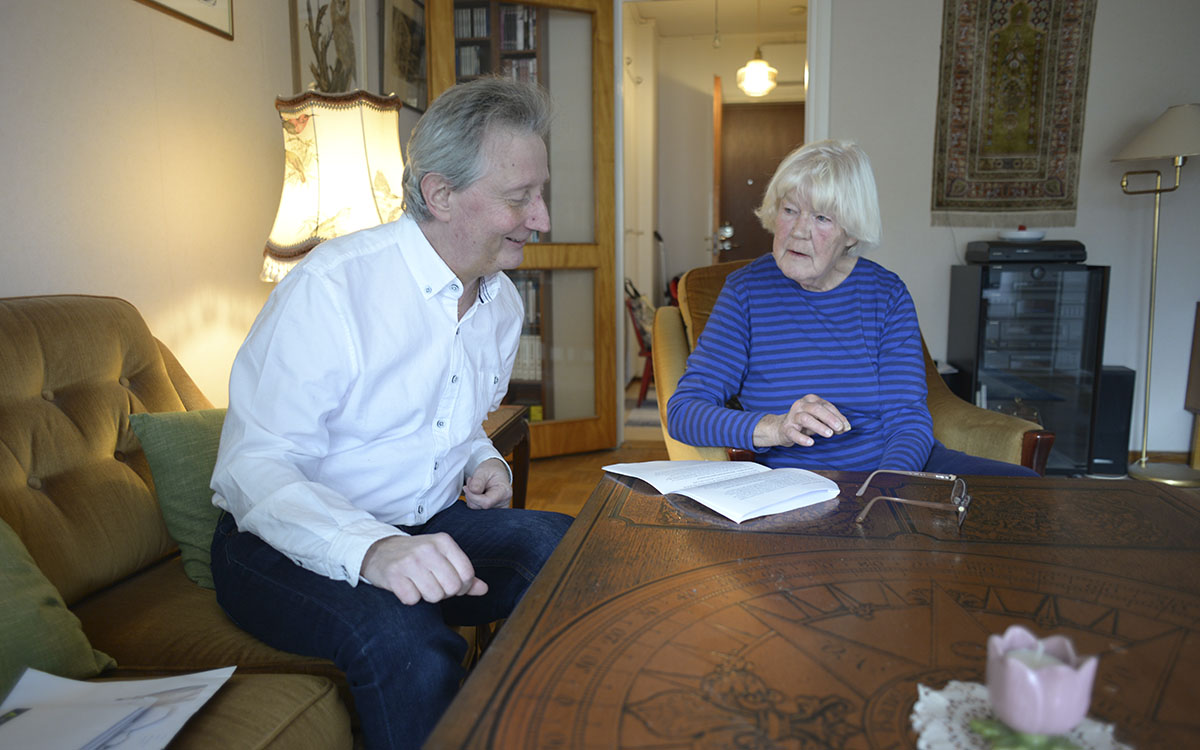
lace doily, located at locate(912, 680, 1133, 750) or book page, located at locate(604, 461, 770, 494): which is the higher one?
lace doily, located at locate(912, 680, 1133, 750)

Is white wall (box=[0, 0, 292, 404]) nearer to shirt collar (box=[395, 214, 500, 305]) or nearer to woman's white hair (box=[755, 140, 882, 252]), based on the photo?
shirt collar (box=[395, 214, 500, 305])

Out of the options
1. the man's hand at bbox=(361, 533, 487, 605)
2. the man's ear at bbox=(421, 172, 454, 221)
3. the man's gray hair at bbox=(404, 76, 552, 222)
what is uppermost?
the man's gray hair at bbox=(404, 76, 552, 222)

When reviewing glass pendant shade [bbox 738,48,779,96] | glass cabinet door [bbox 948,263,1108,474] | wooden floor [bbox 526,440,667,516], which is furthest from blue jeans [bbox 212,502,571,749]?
glass pendant shade [bbox 738,48,779,96]

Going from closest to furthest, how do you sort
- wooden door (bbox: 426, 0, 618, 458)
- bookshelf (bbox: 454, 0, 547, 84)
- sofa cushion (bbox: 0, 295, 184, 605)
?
sofa cushion (bbox: 0, 295, 184, 605) < bookshelf (bbox: 454, 0, 547, 84) < wooden door (bbox: 426, 0, 618, 458)

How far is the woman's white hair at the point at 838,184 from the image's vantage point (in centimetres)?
166

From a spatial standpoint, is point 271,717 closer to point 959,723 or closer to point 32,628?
point 32,628

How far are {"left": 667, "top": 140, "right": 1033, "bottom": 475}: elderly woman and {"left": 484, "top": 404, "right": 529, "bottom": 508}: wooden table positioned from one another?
49 cm

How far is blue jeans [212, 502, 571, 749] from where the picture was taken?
3.23 ft

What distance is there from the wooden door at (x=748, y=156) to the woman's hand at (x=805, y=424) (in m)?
5.61

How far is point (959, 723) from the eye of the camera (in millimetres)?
596

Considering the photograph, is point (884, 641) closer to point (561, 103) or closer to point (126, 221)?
point (126, 221)

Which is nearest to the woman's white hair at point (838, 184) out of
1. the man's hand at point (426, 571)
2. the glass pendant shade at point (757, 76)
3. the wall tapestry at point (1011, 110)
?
the man's hand at point (426, 571)

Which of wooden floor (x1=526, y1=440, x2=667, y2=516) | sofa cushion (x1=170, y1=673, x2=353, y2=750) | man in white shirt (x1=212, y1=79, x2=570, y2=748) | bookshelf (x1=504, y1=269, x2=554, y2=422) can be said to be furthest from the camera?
bookshelf (x1=504, y1=269, x2=554, y2=422)

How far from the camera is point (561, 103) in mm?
3809
